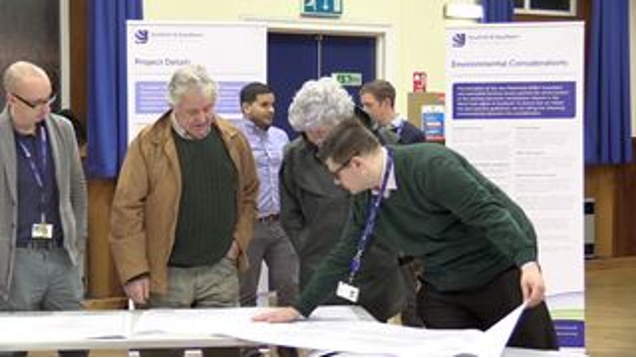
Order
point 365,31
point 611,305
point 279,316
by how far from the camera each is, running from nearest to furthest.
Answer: point 279,316, point 611,305, point 365,31

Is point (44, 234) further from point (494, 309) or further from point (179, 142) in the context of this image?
point (494, 309)

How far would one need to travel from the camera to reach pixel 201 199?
339cm

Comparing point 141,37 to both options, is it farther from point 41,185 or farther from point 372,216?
point 372,216

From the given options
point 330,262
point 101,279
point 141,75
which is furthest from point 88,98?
point 330,262

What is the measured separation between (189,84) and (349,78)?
4.61 metres

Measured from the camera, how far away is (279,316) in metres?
2.78

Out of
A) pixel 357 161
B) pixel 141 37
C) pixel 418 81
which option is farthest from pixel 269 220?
pixel 357 161

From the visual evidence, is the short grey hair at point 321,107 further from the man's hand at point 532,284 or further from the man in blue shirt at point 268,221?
the man in blue shirt at point 268,221

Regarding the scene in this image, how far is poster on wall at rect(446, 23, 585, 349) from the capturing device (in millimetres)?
4562

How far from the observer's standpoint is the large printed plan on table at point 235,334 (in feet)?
7.86

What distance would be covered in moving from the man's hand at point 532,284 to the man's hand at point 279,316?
25.5 inches

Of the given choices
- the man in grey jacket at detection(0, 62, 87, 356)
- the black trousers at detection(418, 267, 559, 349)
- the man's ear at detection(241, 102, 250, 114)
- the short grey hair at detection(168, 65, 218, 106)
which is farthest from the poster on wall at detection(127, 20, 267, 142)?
the black trousers at detection(418, 267, 559, 349)

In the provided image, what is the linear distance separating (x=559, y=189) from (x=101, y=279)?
3.35 metres

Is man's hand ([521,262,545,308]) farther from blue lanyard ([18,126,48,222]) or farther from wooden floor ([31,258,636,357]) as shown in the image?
wooden floor ([31,258,636,357])
